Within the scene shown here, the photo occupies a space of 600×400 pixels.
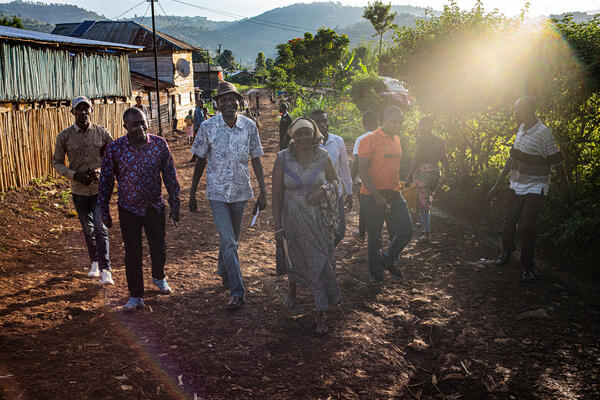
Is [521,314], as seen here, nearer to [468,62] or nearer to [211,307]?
[211,307]

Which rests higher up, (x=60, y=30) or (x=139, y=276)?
(x=60, y=30)

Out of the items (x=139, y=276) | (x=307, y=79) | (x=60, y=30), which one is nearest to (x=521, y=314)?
(x=139, y=276)

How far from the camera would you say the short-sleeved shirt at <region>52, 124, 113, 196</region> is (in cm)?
514

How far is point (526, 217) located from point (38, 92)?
37.0 feet

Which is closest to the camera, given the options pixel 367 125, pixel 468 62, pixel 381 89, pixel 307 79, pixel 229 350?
pixel 229 350

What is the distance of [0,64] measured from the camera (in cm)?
989

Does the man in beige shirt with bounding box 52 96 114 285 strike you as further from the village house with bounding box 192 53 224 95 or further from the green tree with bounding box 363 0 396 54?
the green tree with bounding box 363 0 396 54

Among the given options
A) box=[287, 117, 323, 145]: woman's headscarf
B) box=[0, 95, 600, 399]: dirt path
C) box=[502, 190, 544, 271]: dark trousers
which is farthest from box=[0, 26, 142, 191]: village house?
box=[502, 190, 544, 271]: dark trousers

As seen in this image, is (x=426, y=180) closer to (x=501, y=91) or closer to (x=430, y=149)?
(x=430, y=149)

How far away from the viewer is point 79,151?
204 inches

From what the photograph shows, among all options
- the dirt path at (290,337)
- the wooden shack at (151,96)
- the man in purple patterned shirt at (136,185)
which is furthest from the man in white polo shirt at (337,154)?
the wooden shack at (151,96)

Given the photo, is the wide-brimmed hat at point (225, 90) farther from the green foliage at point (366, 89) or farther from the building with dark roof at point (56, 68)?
the green foliage at point (366, 89)

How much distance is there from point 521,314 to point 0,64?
11.1m

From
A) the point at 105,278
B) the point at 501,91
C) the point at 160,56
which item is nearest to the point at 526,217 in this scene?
the point at 501,91
